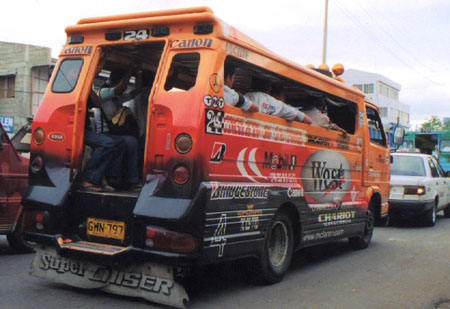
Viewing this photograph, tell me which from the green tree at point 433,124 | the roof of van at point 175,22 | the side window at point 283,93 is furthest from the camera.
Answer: the green tree at point 433,124

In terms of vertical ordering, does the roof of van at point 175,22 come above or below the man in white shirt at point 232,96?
above

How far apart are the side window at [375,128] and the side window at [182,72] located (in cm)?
378

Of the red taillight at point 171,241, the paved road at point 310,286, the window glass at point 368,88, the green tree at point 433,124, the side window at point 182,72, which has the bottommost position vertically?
the paved road at point 310,286

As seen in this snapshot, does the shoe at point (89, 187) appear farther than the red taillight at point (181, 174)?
Yes

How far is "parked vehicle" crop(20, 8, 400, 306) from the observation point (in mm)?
4801

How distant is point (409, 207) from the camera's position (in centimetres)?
1213

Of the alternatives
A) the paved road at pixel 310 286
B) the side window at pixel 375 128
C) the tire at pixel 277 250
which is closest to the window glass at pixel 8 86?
the paved road at pixel 310 286

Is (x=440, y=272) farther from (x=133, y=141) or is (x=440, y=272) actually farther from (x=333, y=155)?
(x=133, y=141)

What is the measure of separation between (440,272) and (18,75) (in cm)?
2241

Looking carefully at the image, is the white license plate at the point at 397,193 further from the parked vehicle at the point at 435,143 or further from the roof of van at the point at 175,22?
the parked vehicle at the point at 435,143

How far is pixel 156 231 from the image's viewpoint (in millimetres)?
4754

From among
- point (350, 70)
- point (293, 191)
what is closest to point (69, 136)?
point (293, 191)

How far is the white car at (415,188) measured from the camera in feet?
40.0

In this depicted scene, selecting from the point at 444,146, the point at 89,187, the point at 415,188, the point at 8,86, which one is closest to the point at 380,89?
the point at 444,146
